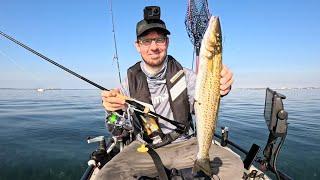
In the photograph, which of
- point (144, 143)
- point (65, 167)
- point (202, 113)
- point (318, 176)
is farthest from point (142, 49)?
point (318, 176)

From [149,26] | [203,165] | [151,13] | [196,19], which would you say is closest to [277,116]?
[203,165]

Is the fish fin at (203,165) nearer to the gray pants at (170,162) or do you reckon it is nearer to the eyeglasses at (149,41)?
the gray pants at (170,162)

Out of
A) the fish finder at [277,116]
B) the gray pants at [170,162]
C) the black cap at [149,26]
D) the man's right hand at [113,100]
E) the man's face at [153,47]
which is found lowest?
the gray pants at [170,162]

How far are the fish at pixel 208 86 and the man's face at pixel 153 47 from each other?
217 centimetres

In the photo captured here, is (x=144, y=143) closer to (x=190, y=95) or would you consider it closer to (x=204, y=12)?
(x=190, y=95)

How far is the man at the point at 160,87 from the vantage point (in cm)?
545

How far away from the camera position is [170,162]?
5.36m

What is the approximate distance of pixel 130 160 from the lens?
5.26 metres

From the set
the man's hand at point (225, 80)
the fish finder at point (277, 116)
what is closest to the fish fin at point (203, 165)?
the man's hand at point (225, 80)

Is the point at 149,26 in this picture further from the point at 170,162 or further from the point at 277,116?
the point at 277,116

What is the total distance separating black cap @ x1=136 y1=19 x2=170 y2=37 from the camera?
5.59 m

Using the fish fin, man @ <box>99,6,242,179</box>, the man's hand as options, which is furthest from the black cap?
the fish fin

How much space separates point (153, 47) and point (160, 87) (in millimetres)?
840

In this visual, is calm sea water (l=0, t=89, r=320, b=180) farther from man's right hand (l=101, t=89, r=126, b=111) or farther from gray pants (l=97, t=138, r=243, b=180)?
man's right hand (l=101, t=89, r=126, b=111)
